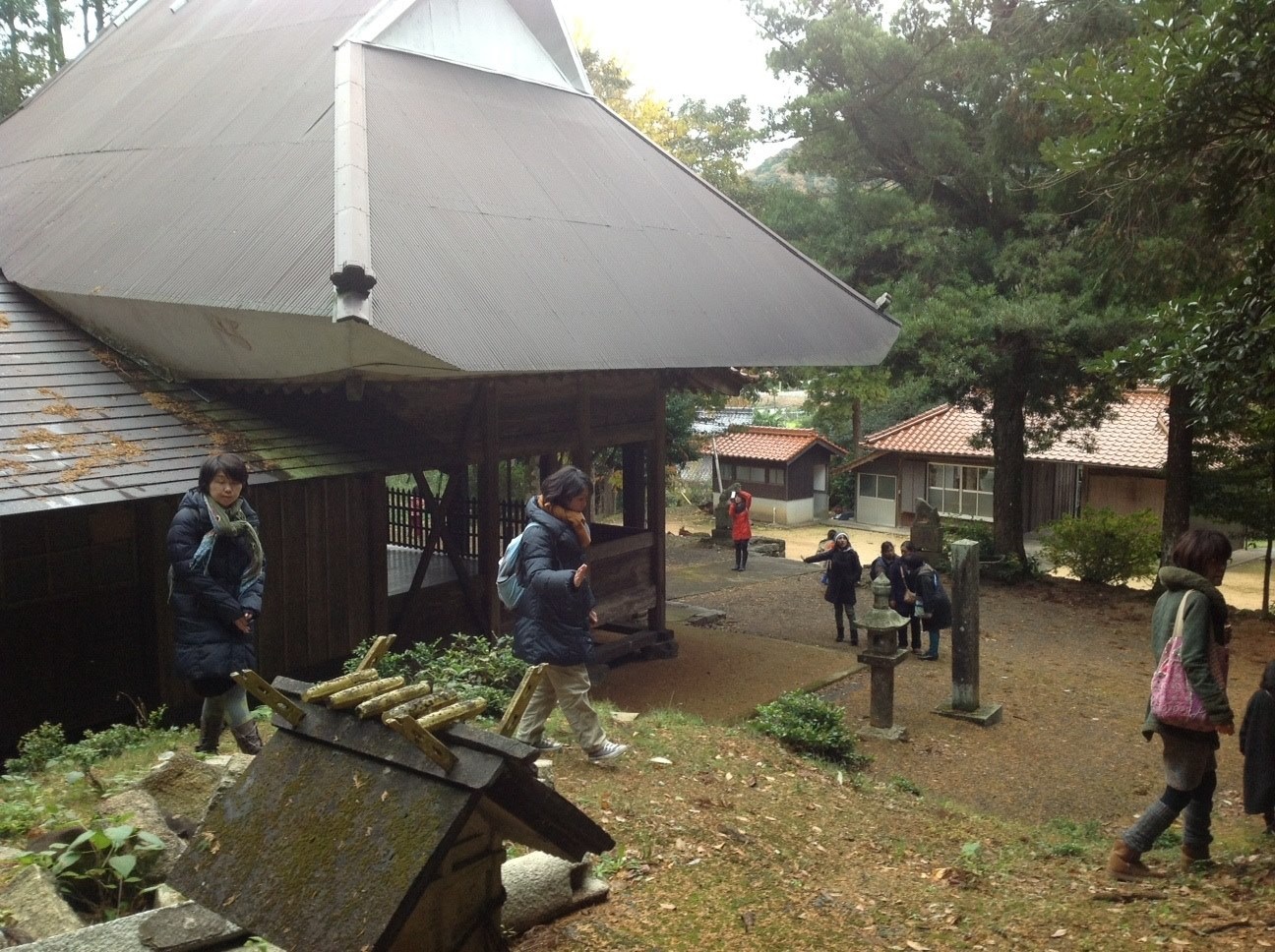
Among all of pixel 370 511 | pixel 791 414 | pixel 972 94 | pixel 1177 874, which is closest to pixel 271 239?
pixel 370 511

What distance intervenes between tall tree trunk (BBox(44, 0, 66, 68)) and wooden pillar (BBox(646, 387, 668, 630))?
1457cm

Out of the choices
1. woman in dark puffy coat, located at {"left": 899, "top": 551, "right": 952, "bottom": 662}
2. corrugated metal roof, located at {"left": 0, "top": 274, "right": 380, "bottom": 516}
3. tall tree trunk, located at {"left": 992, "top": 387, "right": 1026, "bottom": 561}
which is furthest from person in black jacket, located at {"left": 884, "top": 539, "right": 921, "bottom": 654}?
tall tree trunk, located at {"left": 992, "top": 387, "right": 1026, "bottom": 561}

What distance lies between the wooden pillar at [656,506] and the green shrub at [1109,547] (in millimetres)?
10964

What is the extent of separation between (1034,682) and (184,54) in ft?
39.0

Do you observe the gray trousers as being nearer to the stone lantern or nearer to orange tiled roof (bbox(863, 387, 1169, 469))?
the stone lantern

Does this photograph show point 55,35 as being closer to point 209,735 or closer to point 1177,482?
point 209,735

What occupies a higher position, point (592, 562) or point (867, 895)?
point (592, 562)

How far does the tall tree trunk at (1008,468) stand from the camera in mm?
19375

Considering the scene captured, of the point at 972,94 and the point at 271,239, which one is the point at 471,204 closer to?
the point at 271,239

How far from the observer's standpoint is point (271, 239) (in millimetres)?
7391

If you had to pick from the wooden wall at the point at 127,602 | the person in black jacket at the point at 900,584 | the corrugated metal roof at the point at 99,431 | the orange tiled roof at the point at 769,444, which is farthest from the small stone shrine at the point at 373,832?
the orange tiled roof at the point at 769,444

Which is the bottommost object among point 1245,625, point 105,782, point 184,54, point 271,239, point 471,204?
point 1245,625

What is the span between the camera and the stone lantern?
31.5 ft

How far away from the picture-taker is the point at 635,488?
13.0 metres
